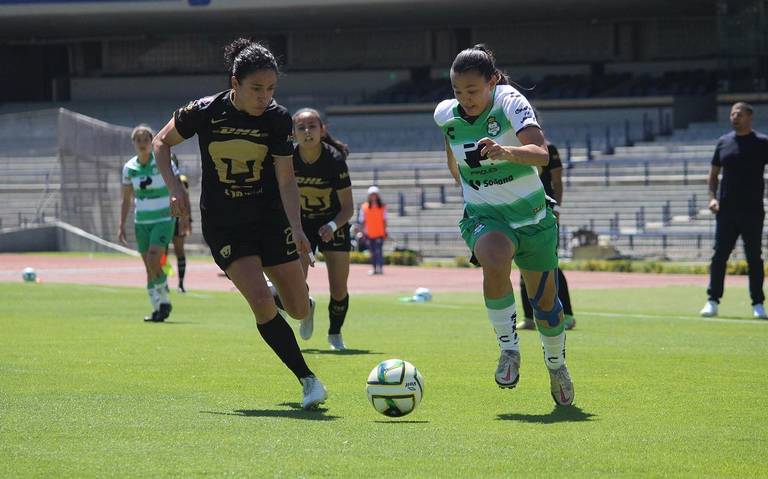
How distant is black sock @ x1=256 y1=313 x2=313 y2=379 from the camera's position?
27.7ft

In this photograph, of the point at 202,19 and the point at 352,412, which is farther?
the point at 202,19

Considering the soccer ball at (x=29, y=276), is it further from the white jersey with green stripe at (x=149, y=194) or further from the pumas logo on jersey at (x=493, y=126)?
the pumas logo on jersey at (x=493, y=126)

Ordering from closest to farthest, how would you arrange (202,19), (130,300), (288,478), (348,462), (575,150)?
(288,478)
(348,462)
(130,300)
(575,150)
(202,19)

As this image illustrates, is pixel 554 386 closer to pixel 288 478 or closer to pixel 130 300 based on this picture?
pixel 288 478

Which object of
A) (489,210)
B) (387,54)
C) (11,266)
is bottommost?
(11,266)

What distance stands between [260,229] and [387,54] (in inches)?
1918

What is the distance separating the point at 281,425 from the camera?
7.54 m

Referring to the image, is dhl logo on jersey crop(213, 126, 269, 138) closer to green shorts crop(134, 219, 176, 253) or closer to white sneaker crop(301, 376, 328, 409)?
white sneaker crop(301, 376, 328, 409)

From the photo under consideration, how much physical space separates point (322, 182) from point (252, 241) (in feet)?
12.6

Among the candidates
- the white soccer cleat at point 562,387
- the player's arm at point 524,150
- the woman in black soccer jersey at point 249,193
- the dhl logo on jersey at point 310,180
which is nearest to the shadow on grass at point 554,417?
the white soccer cleat at point 562,387

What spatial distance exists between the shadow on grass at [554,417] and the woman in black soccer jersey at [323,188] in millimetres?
4393

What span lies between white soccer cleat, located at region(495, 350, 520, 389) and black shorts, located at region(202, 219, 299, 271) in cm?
150

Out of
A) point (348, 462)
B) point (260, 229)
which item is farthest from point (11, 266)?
point (348, 462)

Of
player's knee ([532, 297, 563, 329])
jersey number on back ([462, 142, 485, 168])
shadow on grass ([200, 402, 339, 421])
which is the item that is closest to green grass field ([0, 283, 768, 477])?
shadow on grass ([200, 402, 339, 421])
